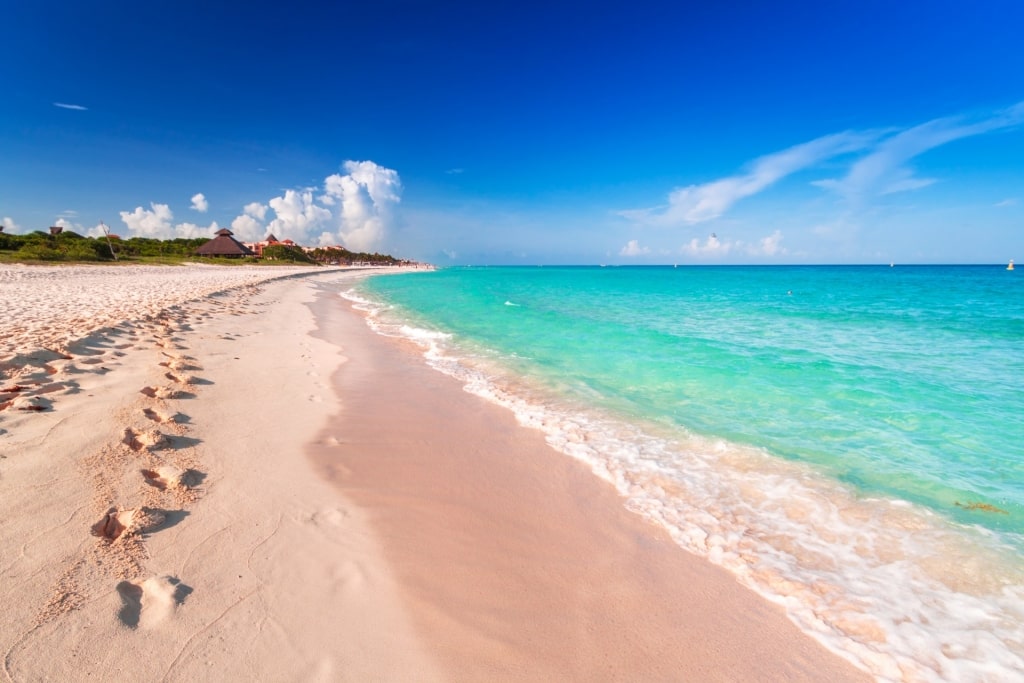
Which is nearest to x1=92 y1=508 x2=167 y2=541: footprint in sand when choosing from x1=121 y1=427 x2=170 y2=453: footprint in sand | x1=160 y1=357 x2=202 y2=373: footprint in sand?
x1=121 y1=427 x2=170 y2=453: footprint in sand

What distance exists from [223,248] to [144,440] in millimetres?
73134

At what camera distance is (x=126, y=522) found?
3012 millimetres

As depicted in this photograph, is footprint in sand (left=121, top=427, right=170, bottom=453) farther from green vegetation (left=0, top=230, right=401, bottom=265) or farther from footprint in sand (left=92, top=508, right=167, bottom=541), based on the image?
green vegetation (left=0, top=230, right=401, bottom=265)

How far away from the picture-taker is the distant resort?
33.2 meters

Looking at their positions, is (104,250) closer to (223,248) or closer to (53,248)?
(53,248)

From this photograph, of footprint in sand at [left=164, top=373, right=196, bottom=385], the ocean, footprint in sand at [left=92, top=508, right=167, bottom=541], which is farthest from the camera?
footprint in sand at [left=164, top=373, right=196, bottom=385]

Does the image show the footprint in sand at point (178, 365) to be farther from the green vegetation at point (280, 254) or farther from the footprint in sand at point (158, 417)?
the green vegetation at point (280, 254)

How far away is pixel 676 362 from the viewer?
1122cm

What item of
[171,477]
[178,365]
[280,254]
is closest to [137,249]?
[280,254]

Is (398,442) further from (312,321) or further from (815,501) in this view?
Answer: (312,321)

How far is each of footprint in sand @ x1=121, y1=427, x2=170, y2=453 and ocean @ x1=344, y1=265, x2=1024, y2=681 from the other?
453 centimetres

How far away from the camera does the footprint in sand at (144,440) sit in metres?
4.12

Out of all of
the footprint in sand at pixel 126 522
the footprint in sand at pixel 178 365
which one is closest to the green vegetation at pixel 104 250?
the footprint in sand at pixel 178 365

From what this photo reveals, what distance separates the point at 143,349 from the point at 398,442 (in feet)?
18.7
